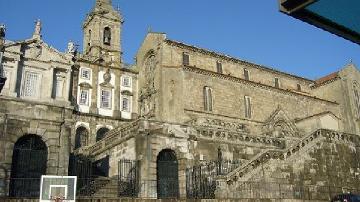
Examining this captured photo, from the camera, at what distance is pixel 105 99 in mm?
48281

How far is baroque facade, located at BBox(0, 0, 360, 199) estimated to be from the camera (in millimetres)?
21000

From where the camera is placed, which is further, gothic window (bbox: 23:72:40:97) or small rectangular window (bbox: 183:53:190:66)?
small rectangular window (bbox: 183:53:190:66)

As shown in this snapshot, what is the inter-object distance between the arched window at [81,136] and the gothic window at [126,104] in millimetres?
6024

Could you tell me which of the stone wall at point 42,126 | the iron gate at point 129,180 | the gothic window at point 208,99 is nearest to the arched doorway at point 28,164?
the stone wall at point 42,126

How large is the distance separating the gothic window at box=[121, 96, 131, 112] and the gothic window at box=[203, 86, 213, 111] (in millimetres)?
13633

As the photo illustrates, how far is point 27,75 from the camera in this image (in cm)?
4266

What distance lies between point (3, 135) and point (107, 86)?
97.9ft

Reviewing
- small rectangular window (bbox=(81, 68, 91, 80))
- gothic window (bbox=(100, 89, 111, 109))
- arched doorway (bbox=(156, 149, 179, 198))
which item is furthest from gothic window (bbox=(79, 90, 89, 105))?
arched doorway (bbox=(156, 149, 179, 198))

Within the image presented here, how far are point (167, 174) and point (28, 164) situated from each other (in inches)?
350

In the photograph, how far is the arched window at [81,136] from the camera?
144 feet

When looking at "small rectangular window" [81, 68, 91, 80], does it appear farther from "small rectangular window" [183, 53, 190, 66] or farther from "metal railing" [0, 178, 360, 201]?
"metal railing" [0, 178, 360, 201]

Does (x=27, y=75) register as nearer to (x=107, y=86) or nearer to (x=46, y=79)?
(x=46, y=79)

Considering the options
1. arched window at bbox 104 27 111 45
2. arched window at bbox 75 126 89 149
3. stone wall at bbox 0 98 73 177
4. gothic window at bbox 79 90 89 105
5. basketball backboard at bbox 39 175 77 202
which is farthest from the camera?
arched window at bbox 104 27 111 45

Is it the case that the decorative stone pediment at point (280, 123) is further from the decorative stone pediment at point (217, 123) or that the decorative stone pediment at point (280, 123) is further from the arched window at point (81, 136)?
the arched window at point (81, 136)
